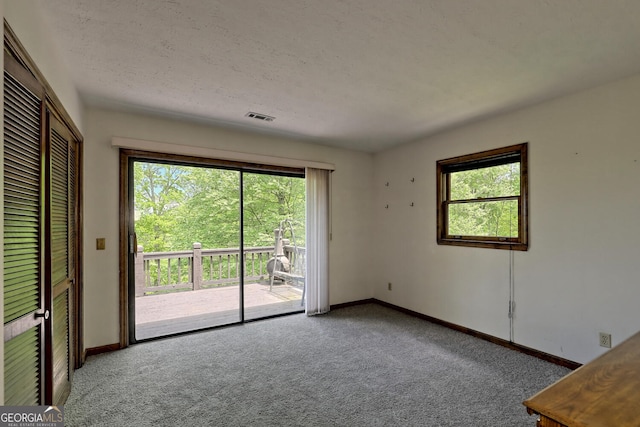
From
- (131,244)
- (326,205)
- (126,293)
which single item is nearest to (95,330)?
(126,293)

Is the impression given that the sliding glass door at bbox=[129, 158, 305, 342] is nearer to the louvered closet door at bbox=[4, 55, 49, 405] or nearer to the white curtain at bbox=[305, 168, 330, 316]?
the white curtain at bbox=[305, 168, 330, 316]

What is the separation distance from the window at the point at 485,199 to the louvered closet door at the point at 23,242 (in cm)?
374

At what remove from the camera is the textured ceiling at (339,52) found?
5.32ft

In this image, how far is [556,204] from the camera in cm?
277

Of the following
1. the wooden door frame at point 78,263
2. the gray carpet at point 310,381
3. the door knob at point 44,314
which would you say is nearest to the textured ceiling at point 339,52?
the wooden door frame at point 78,263

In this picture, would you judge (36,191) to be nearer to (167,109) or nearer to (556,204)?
(167,109)

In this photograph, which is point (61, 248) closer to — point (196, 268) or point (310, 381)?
point (310, 381)

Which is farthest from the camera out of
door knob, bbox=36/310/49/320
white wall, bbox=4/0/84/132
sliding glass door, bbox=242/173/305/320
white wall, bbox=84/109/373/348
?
sliding glass door, bbox=242/173/305/320

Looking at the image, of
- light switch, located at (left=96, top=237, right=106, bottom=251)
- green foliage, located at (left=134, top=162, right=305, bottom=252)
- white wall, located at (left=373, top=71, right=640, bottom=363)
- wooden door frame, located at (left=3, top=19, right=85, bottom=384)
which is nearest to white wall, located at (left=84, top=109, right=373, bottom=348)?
light switch, located at (left=96, top=237, right=106, bottom=251)

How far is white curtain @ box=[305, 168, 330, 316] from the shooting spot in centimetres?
423

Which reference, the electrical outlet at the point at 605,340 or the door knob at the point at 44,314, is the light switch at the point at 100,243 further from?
the electrical outlet at the point at 605,340

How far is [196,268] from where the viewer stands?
4953 mm

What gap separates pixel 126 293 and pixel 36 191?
181 cm

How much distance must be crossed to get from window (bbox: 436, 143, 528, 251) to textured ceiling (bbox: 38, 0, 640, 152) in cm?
59
